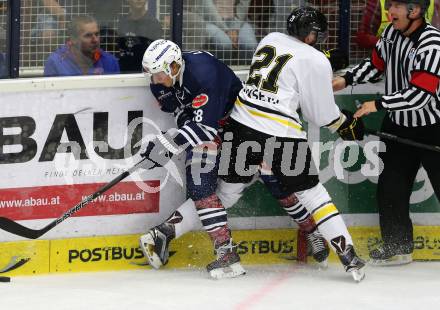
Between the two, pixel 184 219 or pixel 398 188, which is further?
pixel 398 188

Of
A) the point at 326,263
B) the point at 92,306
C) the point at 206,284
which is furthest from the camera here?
the point at 326,263

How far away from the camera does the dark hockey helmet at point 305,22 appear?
5.21 meters

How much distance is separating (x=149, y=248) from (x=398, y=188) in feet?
3.89

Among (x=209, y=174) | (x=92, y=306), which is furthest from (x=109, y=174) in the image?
(x=92, y=306)

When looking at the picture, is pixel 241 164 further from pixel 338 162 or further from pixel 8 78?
pixel 8 78

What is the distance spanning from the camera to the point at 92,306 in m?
4.79

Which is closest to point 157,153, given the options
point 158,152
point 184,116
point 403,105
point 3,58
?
point 158,152

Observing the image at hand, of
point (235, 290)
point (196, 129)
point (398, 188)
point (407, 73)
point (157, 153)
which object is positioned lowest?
point (235, 290)

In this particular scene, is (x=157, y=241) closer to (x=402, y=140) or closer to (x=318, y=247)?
(x=318, y=247)

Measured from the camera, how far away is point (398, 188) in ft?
18.2

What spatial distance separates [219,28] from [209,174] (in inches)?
27.6

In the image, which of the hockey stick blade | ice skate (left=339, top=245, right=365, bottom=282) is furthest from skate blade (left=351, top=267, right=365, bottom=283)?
the hockey stick blade

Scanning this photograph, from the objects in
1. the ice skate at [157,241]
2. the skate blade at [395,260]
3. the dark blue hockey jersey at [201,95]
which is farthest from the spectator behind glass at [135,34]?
the skate blade at [395,260]

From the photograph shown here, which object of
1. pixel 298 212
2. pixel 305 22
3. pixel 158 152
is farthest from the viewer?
pixel 298 212
